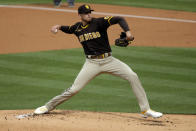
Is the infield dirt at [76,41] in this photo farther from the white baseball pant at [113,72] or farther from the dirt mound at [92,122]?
the white baseball pant at [113,72]

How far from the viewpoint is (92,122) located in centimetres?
722

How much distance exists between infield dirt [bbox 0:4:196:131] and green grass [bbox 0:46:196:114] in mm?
678

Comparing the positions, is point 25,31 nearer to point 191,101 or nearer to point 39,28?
point 39,28

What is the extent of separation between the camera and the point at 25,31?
15594 millimetres

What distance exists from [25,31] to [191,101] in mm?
8159

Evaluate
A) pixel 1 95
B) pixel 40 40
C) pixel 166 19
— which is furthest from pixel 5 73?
pixel 166 19

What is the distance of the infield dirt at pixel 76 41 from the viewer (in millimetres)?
7023

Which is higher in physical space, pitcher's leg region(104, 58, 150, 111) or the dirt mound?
pitcher's leg region(104, 58, 150, 111)

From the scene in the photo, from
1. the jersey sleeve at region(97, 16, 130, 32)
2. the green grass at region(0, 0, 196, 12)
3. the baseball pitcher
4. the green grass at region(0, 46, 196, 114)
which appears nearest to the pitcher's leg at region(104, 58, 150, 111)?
the baseball pitcher

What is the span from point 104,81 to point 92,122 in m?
3.41

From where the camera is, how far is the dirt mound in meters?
6.91

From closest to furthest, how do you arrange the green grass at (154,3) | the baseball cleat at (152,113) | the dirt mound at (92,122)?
the dirt mound at (92,122) → the baseball cleat at (152,113) → the green grass at (154,3)

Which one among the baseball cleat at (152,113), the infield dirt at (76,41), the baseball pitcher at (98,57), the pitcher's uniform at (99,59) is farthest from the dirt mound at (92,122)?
the pitcher's uniform at (99,59)

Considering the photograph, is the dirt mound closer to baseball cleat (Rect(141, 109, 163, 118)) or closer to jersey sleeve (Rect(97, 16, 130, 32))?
baseball cleat (Rect(141, 109, 163, 118))
